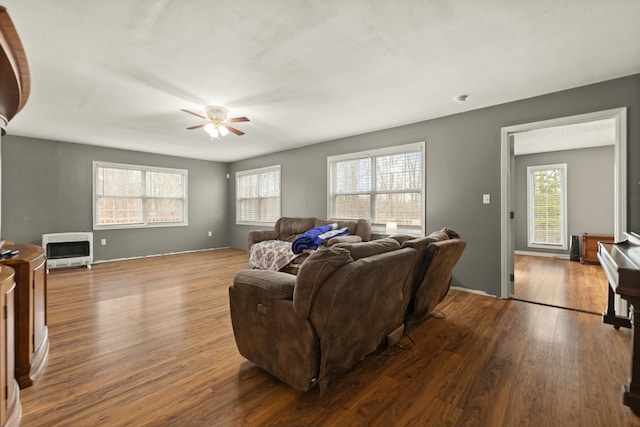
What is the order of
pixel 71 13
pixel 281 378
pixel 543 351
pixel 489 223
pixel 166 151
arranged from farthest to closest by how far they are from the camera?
pixel 166 151
pixel 489 223
pixel 543 351
pixel 71 13
pixel 281 378

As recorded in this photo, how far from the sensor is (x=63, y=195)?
5.71 m

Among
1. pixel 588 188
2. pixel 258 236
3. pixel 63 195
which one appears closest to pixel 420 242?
pixel 258 236

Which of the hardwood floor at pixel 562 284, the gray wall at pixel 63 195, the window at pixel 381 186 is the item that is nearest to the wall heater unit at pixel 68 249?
Result: the gray wall at pixel 63 195

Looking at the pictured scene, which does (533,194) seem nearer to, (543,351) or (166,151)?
(543,351)

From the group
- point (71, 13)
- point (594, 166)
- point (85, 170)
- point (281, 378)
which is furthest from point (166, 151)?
point (594, 166)

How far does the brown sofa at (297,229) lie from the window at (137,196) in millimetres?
2976

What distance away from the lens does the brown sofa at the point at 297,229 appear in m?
4.90

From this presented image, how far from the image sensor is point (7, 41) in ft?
4.86

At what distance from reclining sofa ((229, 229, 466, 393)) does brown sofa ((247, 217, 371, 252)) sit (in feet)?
8.56

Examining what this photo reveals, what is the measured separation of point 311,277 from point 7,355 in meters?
1.47

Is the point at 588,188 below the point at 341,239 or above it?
above

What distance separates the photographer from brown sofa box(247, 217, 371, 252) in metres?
4.90

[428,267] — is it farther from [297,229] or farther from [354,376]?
[297,229]

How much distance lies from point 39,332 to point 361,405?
93.0 inches
